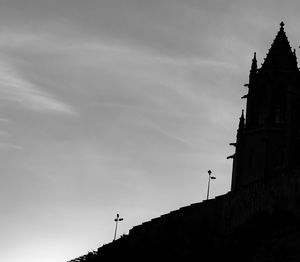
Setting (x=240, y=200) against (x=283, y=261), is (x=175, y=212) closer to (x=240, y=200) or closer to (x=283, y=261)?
(x=240, y=200)

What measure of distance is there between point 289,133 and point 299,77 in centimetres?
938

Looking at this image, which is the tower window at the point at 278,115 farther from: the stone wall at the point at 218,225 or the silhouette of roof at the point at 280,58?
the stone wall at the point at 218,225

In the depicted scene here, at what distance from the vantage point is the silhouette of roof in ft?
272

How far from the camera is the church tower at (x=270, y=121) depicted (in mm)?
76375

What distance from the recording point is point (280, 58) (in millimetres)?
83500

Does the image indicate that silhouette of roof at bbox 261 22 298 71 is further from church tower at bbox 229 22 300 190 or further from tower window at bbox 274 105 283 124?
tower window at bbox 274 105 283 124

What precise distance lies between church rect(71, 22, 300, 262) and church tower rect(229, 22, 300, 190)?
0.12 m

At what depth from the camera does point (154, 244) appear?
55.2 meters

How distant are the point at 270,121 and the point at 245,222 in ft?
97.7


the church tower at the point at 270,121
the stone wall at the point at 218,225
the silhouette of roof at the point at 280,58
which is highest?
the silhouette of roof at the point at 280,58

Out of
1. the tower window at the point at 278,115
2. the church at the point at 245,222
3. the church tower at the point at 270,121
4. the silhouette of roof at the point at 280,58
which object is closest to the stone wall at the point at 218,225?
the church at the point at 245,222

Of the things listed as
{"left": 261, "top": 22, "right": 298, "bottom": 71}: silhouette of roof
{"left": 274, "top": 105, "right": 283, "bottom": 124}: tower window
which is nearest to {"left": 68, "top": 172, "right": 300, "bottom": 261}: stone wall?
{"left": 274, "top": 105, "right": 283, "bottom": 124}: tower window

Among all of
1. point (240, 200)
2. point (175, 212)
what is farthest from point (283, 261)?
point (175, 212)

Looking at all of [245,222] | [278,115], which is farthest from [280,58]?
[245,222]
